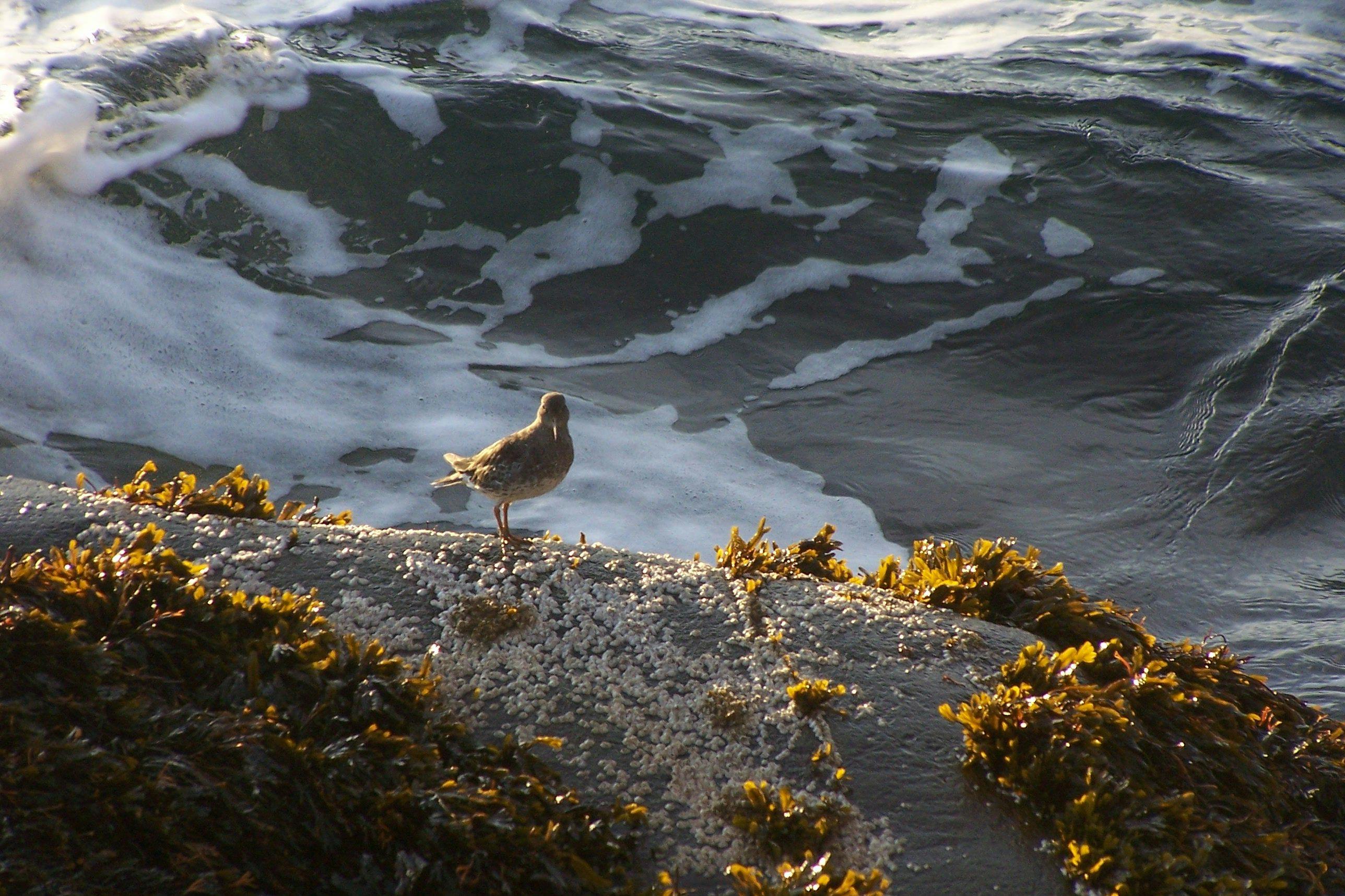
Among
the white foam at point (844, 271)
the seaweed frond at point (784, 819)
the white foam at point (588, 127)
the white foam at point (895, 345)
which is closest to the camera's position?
the seaweed frond at point (784, 819)

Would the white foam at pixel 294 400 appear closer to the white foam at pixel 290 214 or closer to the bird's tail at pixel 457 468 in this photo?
the white foam at pixel 290 214

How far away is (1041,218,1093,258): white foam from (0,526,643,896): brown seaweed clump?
26.7 feet

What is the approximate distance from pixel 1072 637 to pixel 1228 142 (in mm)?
8522

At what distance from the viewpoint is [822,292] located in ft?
30.6

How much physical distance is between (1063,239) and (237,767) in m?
8.96

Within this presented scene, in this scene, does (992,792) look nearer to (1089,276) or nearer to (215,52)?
(1089,276)

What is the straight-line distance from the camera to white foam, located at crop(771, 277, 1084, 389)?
8.59 meters

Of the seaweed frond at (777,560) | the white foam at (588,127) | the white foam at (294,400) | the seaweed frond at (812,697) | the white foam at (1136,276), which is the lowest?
the white foam at (294,400)

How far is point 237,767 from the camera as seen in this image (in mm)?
2785

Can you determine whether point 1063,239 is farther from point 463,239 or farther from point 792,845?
point 792,845

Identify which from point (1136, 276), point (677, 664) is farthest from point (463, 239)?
point (677, 664)

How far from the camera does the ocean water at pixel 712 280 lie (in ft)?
24.0

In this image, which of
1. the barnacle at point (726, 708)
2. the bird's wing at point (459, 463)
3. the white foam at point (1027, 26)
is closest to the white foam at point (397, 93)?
the white foam at point (1027, 26)

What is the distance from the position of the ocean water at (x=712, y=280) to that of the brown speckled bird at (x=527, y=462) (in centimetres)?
238
